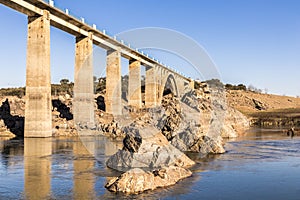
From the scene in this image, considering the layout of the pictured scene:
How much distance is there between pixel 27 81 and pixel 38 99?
2.38 m

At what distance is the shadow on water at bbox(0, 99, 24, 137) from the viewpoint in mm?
45003

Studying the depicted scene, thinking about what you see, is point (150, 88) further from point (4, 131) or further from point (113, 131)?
point (4, 131)

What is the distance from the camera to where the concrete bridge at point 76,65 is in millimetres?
40406

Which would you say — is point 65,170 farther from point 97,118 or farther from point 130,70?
point 130,70

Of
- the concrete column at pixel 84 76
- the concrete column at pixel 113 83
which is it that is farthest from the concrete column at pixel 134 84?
the concrete column at pixel 84 76

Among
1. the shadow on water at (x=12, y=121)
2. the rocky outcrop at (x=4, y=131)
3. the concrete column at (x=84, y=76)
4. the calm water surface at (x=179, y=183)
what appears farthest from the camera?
the concrete column at (x=84, y=76)

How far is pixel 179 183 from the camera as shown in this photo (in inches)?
570

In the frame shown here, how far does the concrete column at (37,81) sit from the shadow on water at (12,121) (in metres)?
→ 4.85

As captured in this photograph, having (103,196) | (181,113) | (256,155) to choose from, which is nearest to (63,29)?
(181,113)

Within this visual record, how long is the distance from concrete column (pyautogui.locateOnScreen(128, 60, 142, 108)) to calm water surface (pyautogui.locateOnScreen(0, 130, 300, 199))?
5987 cm

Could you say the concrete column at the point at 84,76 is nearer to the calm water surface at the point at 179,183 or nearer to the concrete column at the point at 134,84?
the concrete column at the point at 134,84

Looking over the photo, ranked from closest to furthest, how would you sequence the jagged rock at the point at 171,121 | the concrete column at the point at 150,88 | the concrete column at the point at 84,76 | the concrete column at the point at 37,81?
the jagged rock at the point at 171,121 → the concrete column at the point at 37,81 → the concrete column at the point at 84,76 → the concrete column at the point at 150,88

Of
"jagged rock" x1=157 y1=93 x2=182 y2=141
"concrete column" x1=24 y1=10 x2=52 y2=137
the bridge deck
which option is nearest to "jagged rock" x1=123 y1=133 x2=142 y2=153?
"jagged rock" x1=157 y1=93 x2=182 y2=141

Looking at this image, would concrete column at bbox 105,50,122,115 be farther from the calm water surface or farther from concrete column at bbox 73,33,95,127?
the calm water surface
